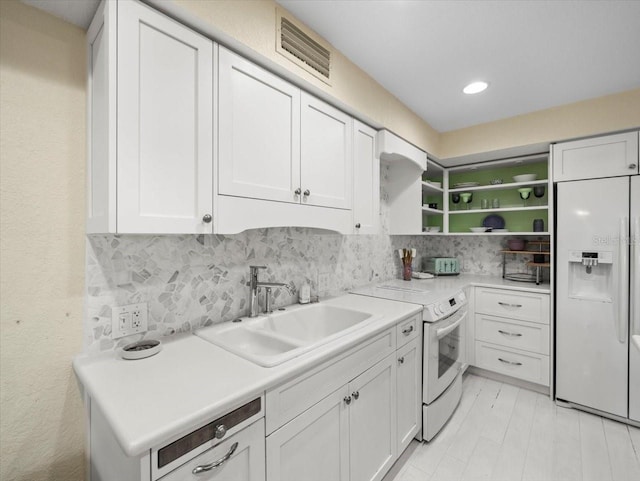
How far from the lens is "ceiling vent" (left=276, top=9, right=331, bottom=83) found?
1406 millimetres

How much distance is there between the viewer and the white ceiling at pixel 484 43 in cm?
140

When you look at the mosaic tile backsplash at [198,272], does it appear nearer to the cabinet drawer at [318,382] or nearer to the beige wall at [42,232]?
the beige wall at [42,232]

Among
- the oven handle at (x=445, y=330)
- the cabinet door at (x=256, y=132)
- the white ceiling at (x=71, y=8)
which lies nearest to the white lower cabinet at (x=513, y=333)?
the oven handle at (x=445, y=330)

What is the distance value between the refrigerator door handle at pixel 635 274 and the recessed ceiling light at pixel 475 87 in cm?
143

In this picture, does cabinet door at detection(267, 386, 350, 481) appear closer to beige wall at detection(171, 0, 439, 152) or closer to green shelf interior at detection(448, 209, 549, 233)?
beige wall at detection(171, 0, 439, 152)

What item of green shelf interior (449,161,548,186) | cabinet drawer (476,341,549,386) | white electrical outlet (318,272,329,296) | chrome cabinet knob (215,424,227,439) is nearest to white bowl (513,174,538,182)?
green shelf interior (449,161,548,186)

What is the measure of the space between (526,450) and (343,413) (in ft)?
4.89

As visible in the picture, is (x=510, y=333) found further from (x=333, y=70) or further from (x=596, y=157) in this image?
(x=333, y=70)

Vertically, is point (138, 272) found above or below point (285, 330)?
above

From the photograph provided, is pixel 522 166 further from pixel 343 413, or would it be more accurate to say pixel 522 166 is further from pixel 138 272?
pixel 138 272

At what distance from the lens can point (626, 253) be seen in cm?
211

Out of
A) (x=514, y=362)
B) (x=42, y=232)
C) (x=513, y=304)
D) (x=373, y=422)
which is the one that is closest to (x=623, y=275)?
(x=513, y=304)

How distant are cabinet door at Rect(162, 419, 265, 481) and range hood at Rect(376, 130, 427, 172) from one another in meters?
1.93

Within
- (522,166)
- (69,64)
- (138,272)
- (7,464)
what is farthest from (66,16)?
(522,166)
